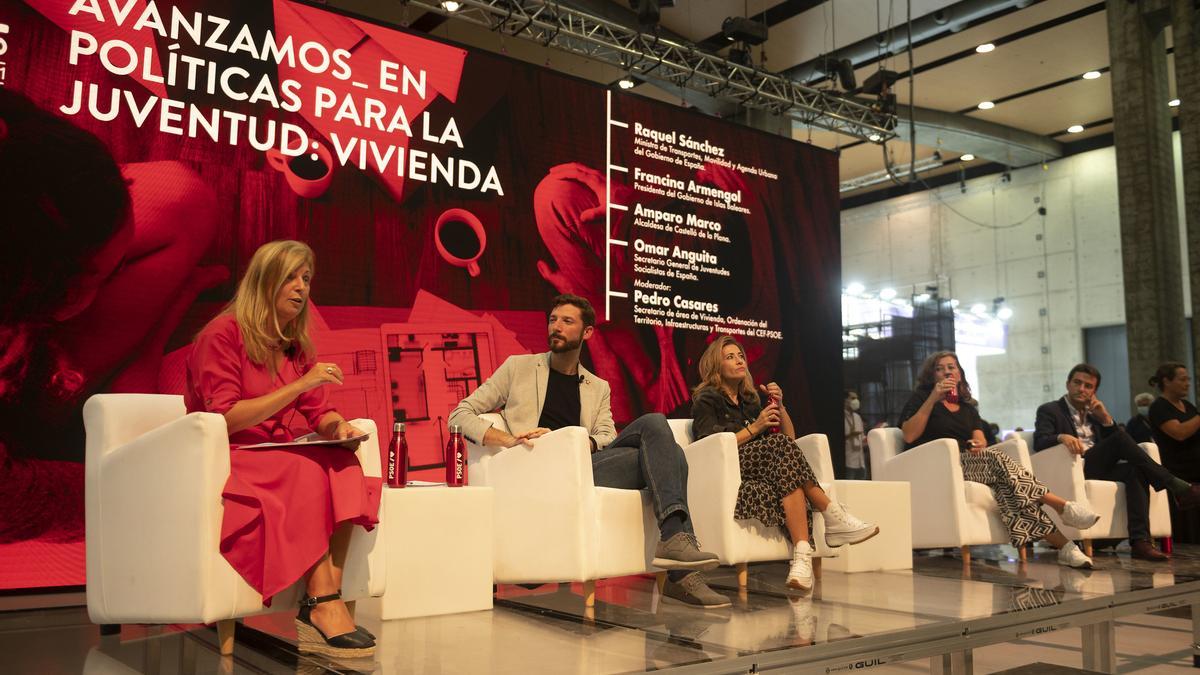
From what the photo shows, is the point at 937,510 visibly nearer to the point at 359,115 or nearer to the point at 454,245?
the point at 454,245

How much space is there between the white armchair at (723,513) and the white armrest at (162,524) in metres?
1.83

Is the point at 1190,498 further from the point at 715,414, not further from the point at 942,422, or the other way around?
the point at 715,414

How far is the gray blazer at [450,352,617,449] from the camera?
3.39 m

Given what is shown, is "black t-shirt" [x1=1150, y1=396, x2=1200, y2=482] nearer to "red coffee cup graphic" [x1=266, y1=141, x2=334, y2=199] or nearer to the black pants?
the black pants

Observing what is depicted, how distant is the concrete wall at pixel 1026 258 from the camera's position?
516 inches

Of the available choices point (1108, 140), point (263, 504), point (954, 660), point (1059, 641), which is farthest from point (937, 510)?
point (1108, 140)

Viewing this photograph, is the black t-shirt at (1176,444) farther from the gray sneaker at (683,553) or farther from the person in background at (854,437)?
the person in background at (854,437)

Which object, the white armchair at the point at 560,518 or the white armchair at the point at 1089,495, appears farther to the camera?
the white armchair at the point at 1089,495

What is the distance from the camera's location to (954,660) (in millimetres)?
2789

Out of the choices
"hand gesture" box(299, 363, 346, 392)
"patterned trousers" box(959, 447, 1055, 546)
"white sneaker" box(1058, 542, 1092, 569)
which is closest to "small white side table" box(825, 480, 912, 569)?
"patterned trousers" box(959, 447, 1055, 546)

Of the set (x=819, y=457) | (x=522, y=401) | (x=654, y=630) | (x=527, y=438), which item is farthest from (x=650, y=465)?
(x=819, y=457)

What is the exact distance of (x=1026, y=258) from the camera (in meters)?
13.9

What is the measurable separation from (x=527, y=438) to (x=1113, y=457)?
146 inches

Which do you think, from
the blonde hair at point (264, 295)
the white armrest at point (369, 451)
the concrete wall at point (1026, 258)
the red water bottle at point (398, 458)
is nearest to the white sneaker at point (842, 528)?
the red water bottle at point (398, 458)
